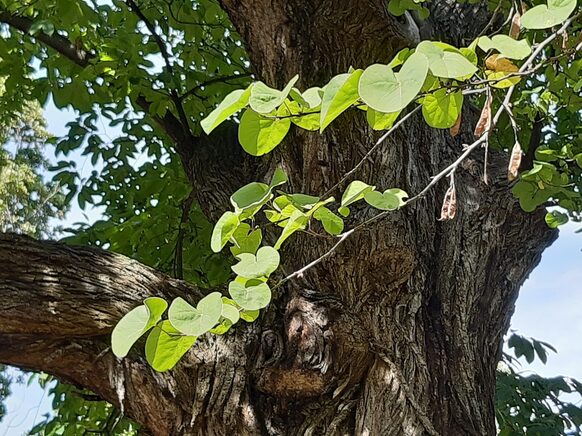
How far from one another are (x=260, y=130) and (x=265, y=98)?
0.18 feet

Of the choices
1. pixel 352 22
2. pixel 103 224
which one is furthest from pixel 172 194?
pixel 352 22

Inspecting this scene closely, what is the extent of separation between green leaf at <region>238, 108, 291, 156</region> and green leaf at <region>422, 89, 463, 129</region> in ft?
0.43

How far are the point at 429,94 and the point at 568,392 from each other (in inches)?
76.7

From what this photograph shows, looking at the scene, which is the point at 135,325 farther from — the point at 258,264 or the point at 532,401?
the point at 532,401

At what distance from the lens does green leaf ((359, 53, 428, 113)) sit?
477 mm

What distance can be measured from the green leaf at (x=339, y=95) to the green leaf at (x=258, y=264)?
0.19 meters

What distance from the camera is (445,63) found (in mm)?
522

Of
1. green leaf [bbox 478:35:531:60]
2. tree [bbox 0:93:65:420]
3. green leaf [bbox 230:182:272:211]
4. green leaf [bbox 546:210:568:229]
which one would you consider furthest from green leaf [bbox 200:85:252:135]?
tree [bbox 0:93:65:420]

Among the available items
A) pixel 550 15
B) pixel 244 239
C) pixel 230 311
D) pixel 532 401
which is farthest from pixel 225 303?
pixel 532 401

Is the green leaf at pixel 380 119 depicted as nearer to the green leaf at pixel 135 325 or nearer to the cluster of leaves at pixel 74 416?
the green leaf at pixel 135 325

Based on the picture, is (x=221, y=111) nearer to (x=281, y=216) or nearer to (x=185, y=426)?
(x=281, y=216)

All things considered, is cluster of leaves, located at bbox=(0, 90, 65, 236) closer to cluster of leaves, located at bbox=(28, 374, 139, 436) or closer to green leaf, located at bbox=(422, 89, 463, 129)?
cluster of leaves, located at bbox=(28, 374, 139, 436)

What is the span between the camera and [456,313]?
162cm

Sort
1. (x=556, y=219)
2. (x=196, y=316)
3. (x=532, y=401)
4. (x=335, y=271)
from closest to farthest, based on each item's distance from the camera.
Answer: (x=196, y=316), (x=556, y=219), (x=335, y=271), (x=532, y=401)
